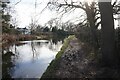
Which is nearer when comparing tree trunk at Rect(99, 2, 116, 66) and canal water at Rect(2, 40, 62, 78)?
tree trunk at Rect(99, 2, 116, 66)

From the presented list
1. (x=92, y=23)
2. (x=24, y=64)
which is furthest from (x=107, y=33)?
(x=24, y=64)

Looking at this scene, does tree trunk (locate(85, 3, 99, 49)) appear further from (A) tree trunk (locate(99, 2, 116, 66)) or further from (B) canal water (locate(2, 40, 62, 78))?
(A) tree trunk (locate(99, 2, 116, 66))

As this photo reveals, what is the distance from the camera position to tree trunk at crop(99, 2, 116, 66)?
927 cm

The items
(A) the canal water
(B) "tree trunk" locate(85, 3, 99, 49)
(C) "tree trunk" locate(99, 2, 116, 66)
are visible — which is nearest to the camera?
(C) "tree trunk" locate(99, 2, 116, 66)

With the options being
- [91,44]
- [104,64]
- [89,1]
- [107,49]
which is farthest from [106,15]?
[91,44]

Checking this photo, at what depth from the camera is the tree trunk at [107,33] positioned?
30.4 ft

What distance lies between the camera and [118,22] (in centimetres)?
1404

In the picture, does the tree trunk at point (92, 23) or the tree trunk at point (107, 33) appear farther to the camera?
the tree trunk at point (92, 23)

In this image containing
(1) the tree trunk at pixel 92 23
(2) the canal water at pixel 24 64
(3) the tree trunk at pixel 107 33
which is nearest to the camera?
(3) the tree trunk at pixel 107 33

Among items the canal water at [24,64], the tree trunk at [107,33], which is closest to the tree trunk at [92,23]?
the canal water at [24,64]

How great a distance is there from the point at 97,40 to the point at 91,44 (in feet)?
3.38

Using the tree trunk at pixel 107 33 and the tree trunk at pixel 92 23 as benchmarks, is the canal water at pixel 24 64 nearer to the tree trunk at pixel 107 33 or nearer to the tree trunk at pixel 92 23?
the tree trunk at pixel 92 23

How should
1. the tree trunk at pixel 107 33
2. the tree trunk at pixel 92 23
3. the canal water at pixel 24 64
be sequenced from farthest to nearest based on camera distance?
1. the tree trunk at pixel 92 23
2. the canal water at pixel 24 64
3. the tree trunk at pixel 107 33

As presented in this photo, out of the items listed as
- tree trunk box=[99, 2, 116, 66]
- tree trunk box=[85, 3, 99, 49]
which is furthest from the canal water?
tree trunk box=[99, 2, 116, 66]
